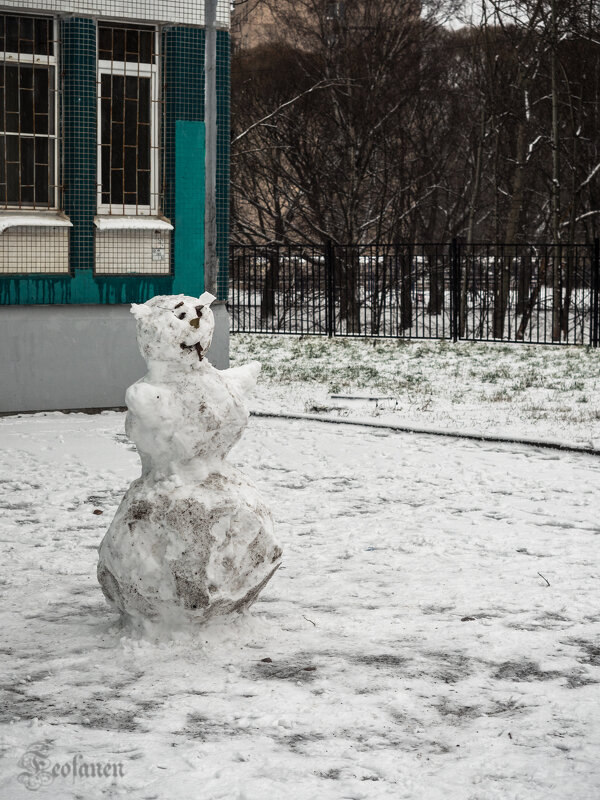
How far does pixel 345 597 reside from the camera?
18.3 ft

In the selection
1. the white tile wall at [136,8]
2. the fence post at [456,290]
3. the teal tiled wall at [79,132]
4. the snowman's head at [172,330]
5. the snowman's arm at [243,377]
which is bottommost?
the snowman's arm at [243,377]

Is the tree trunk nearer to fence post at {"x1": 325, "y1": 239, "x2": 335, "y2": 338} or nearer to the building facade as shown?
fence post at {"x1": 325, "y1": 239, "x2": 335, "y2": 338}

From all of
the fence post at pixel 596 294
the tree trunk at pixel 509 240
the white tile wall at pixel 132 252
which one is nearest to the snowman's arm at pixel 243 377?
the white tile wall at pixel 132 252

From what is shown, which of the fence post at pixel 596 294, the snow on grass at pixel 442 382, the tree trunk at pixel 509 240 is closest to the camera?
the snow on grass at pixel 442 382

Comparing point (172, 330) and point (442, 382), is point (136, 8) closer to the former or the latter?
point (442, 382)

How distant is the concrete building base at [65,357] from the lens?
11664 millimetres

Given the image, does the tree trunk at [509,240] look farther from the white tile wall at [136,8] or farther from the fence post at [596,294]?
the white tile wall at [136,8]

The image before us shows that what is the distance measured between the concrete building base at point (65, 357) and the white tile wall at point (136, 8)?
3067 mm

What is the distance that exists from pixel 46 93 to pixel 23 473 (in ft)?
16.3

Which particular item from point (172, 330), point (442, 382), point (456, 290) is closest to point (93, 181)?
point (442, 382)

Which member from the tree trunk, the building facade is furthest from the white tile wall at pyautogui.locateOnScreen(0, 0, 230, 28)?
the tree trunk

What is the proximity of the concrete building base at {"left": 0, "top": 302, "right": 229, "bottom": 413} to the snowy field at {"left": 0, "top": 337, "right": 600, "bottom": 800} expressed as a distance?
99.0 inches

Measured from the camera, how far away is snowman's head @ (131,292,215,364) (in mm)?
4707

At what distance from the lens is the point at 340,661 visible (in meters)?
4.66
